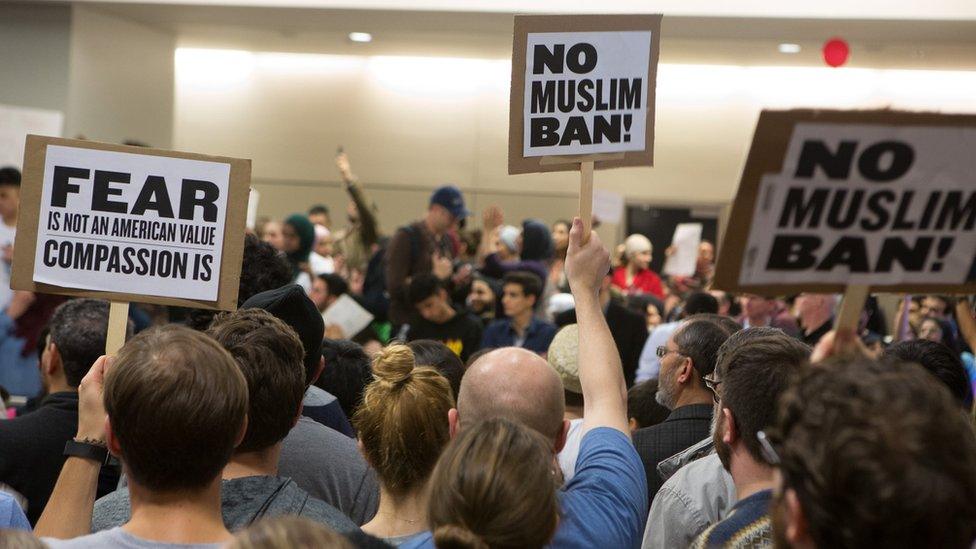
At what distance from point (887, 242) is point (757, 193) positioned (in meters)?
0.28

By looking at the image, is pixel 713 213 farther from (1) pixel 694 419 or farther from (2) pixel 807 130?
(2) pixel 807 130

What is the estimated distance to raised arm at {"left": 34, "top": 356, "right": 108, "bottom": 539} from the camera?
7.90 feet

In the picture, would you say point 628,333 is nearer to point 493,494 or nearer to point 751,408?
point 751,408

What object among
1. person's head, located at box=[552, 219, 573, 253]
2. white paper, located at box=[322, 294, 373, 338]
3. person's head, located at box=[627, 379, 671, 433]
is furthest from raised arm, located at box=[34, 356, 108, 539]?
person's head, located at box=[552, 219, 573, 253]

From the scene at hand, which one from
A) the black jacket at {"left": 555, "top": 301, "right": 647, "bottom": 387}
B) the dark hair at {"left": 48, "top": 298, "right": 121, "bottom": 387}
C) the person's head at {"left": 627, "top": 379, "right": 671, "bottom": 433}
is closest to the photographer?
the dark hair at {"left": 48, "top": 298, "right": 121, "bottom": 387}

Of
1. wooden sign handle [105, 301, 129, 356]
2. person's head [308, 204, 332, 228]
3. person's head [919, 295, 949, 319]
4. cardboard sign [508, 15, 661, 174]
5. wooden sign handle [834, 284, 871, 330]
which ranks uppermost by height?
Answer: person's head [308, 204, 332, 228]

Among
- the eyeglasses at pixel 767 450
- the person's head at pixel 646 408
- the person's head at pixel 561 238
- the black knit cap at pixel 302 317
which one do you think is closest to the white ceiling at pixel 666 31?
the person's head at pixel 561 238

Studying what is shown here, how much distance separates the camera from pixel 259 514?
2361mm

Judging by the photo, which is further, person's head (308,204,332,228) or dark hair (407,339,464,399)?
person's head (308,204,332,228)

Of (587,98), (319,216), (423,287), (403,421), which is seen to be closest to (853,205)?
(403,421)

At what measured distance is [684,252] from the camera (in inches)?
451

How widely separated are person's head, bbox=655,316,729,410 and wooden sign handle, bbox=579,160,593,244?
1020mm

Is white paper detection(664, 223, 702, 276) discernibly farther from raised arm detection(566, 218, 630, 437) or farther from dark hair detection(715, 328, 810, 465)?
dark hair detection(715, 328, 810, 465)

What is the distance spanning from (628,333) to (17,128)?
5.89 metres
